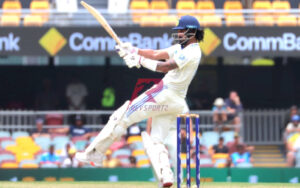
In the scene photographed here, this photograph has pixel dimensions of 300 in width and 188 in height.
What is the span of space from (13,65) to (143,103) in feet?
36.8

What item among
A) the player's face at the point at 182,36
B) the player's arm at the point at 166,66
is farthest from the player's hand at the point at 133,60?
the player's face at the point at 182,36

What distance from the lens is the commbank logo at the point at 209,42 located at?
49.8 ft

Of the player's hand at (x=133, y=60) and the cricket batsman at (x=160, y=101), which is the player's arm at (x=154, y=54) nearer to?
the cricket batsman at (x=160, y=101)

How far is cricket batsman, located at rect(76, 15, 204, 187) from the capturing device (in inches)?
298

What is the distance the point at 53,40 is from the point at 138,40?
1727 millimetres

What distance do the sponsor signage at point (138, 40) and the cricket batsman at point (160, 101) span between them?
7384 mm

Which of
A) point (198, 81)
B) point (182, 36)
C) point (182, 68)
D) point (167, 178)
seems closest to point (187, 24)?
point (182, 36)

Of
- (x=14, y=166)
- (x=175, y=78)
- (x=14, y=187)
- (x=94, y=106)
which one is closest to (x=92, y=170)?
(x=14, y=166)

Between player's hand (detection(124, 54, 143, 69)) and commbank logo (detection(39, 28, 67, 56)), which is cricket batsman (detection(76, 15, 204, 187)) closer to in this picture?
player's hand (detection(124, 54, 143, 69))

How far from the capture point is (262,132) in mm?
15992

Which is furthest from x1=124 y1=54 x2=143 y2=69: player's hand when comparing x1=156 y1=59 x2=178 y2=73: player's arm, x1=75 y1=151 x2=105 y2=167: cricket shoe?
x1=75 y1=151 x2=105 y2=167: cricket shoe

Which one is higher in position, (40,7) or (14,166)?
(40,7)

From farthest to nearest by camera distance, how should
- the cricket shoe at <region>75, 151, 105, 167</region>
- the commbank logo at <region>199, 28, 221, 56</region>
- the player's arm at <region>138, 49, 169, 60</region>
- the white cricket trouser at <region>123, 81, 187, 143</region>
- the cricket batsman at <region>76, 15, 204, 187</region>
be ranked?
the commbank logo at <region>199, 28, 221, 56</region> → the player's arm at <region>138, 49, 169, 60</region> → the cricket shoe at <region>75, 151, 105, 167</region> → the white cricket trouser at <region>123, 81, 187, 143</region> → the cricket batsman at <region>76, 15, 204, 187</region>

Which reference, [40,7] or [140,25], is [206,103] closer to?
[140,25]
